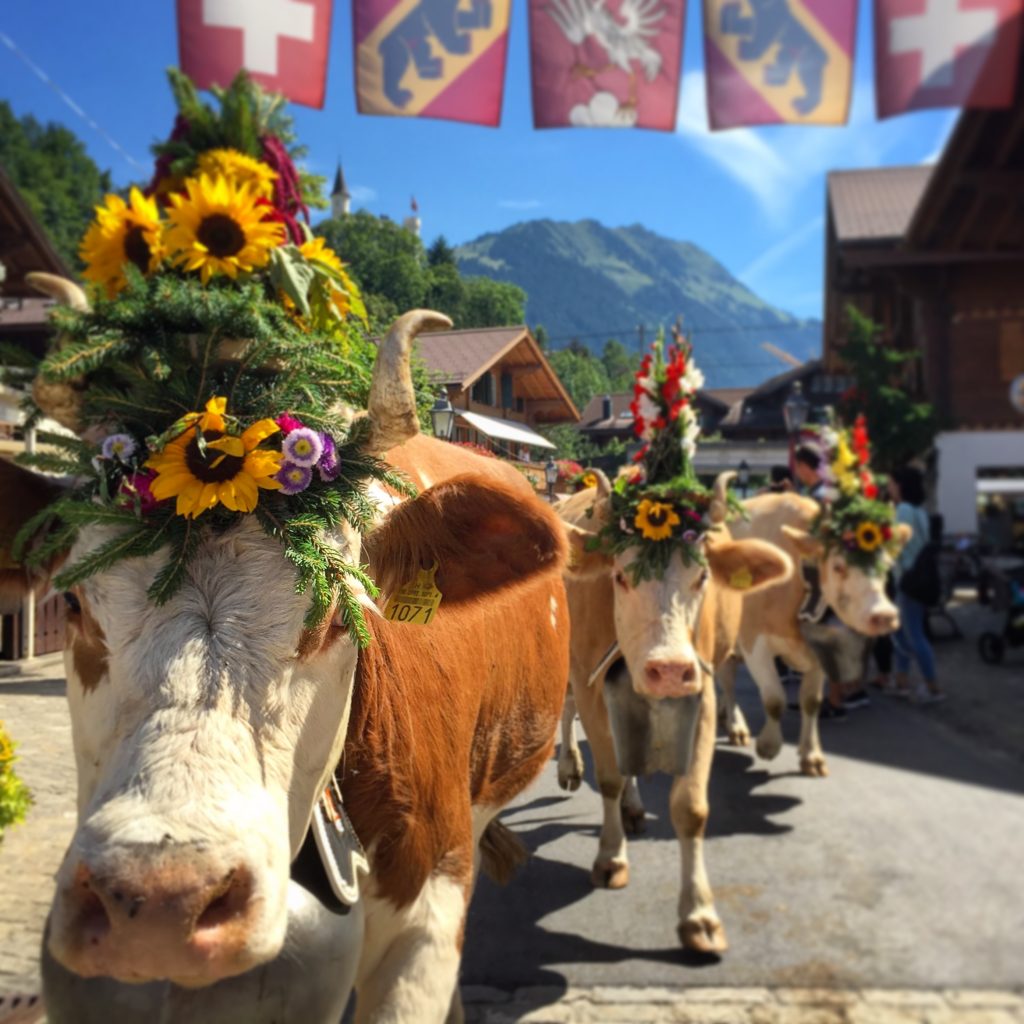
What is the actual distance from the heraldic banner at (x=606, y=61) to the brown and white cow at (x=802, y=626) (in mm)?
3025

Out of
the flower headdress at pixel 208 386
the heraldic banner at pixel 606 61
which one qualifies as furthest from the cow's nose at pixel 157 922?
the heraldic banner at pixel 606 61

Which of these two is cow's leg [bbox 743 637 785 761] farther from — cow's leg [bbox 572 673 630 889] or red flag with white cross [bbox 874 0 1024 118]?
red flag with white cross [bbox 874 0 1024 118]

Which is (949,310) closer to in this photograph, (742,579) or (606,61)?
(606,61)

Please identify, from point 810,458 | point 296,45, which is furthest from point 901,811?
point 296,45

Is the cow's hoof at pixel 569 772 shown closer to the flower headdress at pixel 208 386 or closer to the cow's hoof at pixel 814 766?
the cow's hoof at pixel 814 766

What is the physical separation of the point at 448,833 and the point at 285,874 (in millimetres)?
915

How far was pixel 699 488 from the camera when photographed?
3.87 metres

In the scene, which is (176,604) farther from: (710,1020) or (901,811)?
(901,811)

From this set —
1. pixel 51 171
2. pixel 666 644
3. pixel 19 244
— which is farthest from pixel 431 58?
pixel 51 171

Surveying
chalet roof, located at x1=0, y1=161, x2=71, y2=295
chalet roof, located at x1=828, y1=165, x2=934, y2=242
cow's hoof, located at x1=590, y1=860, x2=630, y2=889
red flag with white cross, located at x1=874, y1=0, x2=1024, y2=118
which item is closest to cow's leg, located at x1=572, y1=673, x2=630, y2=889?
cow's hoof, located at x1=590, y1=860, x2=630, y2=889

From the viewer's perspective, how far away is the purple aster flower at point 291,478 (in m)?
1.54

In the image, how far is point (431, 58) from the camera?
542 cm

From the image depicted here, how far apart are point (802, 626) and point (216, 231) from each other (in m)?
5.59

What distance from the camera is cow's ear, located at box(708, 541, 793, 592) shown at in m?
4.22
